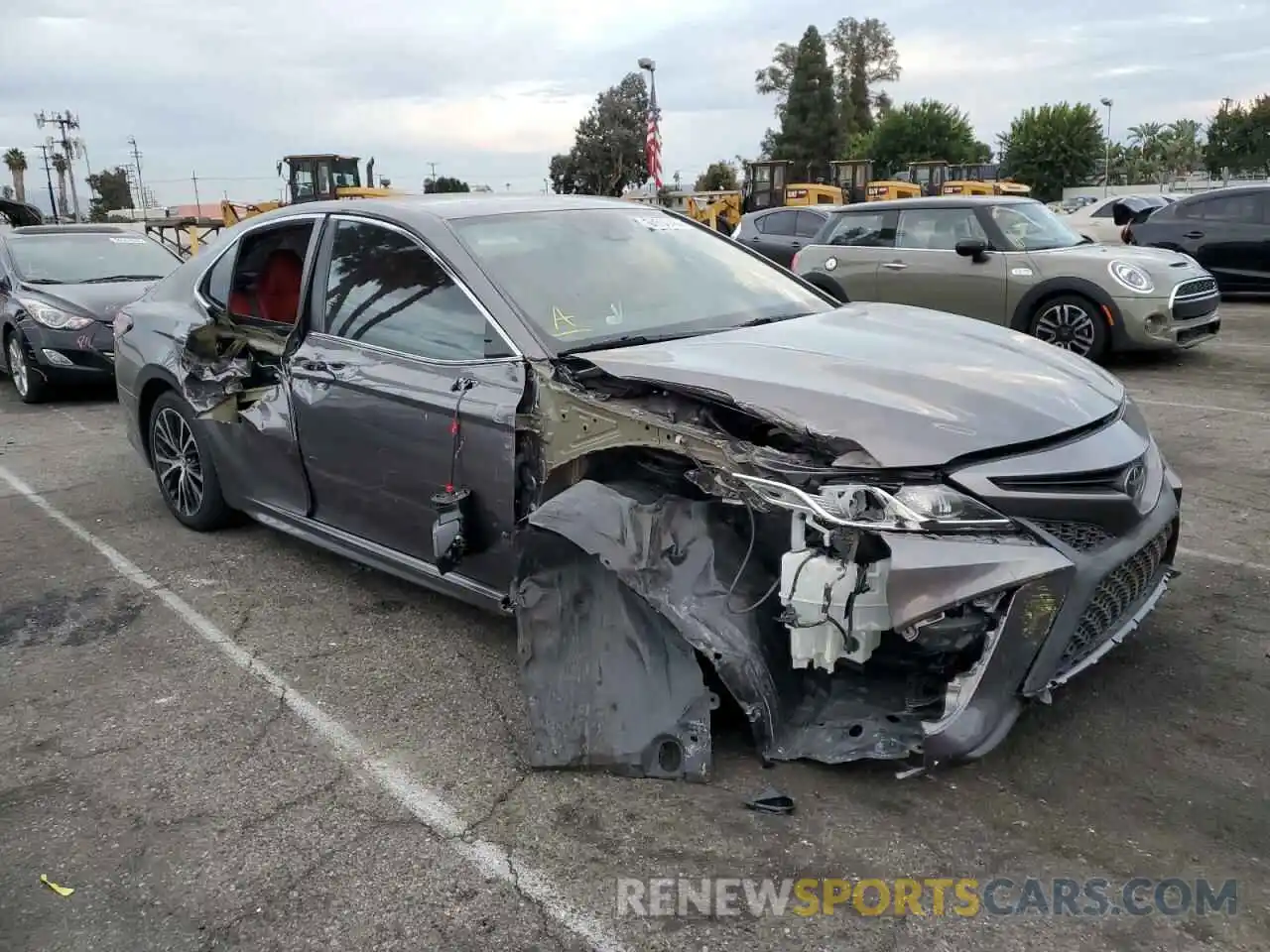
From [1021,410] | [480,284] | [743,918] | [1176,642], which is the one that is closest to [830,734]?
[743,918]

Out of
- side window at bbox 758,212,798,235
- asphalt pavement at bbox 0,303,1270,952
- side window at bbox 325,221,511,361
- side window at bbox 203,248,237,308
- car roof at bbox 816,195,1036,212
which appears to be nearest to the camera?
asphalt pavement at bbox 0,303,1270,952

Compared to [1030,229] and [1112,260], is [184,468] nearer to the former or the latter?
[1112,260]

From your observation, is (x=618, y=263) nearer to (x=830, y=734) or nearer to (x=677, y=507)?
(x=677, y=507)

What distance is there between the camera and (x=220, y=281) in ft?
17.0

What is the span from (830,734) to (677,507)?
80cm

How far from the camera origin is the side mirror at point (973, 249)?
31.8ft

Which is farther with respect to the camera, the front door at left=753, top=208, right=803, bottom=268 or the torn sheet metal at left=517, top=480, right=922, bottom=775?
the front door at left=753, top=208, right=803, bottom=268

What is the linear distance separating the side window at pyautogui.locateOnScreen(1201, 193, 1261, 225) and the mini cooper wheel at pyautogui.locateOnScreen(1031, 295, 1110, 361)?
5.28 metres

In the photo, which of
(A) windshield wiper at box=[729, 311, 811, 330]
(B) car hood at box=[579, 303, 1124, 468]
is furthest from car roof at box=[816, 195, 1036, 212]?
(B) car hood at box=[579, 303, 1124, 468]

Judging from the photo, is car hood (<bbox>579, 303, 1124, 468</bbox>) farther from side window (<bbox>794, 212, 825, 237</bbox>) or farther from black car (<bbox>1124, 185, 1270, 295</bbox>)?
side window (<bbox>794, 212, 825, 237</bbox>)

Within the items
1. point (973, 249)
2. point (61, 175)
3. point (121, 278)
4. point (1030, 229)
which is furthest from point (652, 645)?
point (61, 175)

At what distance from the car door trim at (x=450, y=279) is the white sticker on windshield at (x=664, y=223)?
1008 mm

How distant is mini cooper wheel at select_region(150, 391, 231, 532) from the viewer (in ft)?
17.1

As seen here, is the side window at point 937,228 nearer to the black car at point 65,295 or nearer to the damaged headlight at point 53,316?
the black car at point 65,295
